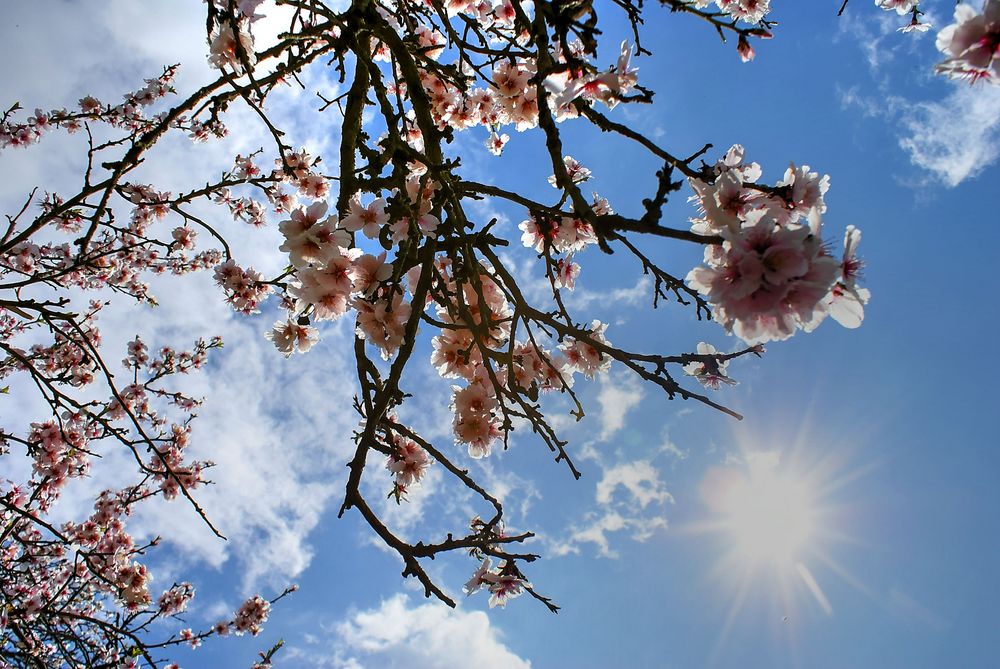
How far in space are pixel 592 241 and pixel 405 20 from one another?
7.49ft

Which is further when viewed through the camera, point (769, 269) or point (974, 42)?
point (974, 42)

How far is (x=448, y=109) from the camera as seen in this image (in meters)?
4.30

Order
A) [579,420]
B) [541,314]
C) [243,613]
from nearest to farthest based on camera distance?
1. [541,314]
2. [579,420]
3. [243,613]

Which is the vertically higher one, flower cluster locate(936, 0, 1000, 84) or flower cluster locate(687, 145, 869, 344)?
flower cluster locate(936, 0, 1000, 84)

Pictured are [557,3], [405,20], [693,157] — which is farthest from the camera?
[405,20]

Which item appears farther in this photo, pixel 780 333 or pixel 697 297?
pixel 697 297

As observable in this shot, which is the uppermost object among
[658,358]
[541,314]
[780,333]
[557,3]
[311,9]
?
[311,9]

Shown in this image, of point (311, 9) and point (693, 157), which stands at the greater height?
point (311, 9)

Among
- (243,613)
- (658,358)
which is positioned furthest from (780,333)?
(243,613)

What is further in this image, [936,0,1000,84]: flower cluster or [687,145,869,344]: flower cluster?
[936,0,1000,84]: flower cluster

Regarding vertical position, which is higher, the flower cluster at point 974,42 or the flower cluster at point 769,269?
the flower cluster at point 974,42

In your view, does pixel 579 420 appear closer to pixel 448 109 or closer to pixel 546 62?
pixel 546 62

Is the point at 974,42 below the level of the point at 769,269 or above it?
above

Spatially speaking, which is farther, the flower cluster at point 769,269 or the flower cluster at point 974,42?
the flower cluster at point 974,42
